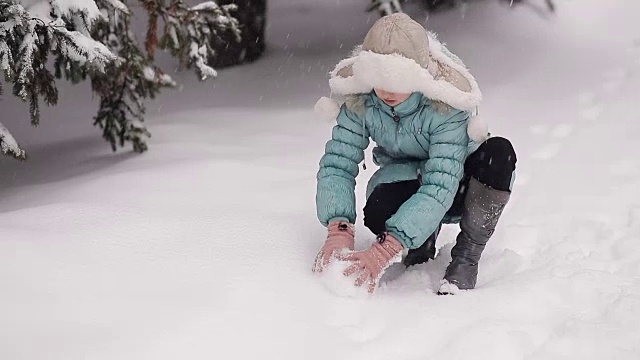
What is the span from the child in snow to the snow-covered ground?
0.18m

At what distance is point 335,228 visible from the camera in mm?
2537

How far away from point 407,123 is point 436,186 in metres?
0.26

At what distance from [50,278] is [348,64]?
1.30 meters

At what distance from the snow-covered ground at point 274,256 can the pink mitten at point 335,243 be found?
64 millimetres

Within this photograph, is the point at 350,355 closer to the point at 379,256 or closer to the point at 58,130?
the point at 379,256

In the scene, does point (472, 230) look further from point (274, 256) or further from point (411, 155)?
point (274, 256)

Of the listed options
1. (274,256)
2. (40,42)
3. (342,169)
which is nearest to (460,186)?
(342,169)

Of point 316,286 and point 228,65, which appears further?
point 228,65

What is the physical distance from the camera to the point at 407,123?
2500 millimetres

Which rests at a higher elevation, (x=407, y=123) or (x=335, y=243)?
(x=407, y=123)

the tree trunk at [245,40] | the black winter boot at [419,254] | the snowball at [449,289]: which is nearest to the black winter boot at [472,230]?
the snowball at [449,289]

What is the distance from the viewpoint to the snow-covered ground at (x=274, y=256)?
2.10m

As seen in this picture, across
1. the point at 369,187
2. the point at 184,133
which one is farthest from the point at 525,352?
the point at 184,133

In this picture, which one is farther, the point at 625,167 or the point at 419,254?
the point at 625,167
